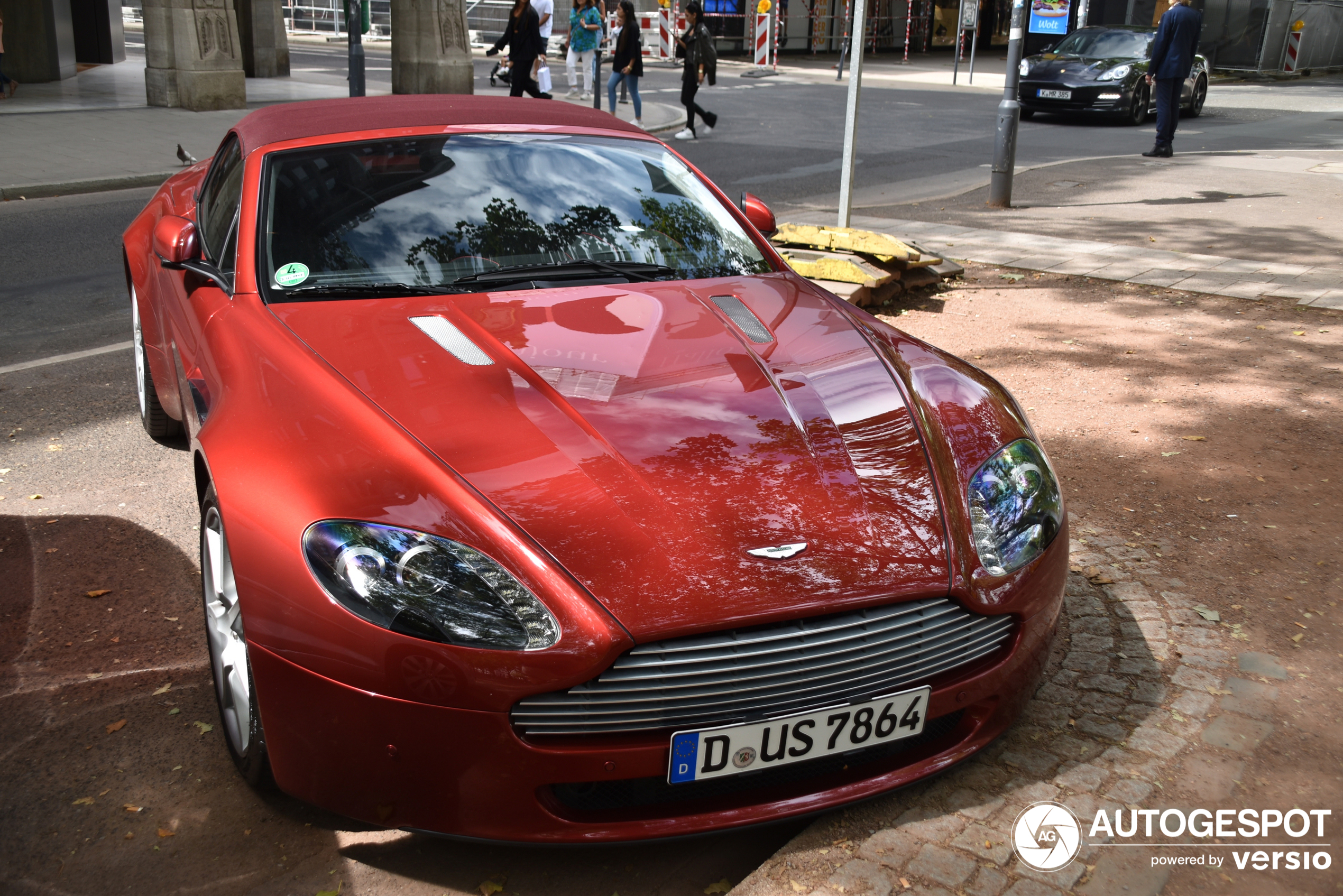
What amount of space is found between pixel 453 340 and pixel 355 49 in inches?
556

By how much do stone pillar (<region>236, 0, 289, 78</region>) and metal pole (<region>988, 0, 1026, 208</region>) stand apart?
646 inches

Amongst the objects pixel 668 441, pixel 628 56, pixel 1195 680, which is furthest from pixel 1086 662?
pixel 628 56

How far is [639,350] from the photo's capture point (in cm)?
292

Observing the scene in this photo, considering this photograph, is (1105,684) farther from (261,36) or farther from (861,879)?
(261,36)

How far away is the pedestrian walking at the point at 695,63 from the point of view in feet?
52.3

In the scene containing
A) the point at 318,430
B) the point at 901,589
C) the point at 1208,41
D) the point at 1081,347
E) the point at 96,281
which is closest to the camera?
the point at 901,589

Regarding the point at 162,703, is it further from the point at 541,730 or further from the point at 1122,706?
the point at 1122,706

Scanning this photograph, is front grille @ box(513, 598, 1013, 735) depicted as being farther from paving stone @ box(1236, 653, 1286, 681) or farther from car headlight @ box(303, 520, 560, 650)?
paving stone @ box(1236, 653, 1286, 681)

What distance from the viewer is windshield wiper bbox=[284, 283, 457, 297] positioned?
315 centimetres

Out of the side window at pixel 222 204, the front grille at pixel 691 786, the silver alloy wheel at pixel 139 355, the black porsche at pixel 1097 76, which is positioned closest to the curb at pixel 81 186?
the silver alloy wheel at pixel 139 355

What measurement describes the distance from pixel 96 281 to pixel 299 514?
6.22 m

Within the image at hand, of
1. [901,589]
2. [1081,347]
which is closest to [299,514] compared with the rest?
[901,589]

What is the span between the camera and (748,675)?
219 cm

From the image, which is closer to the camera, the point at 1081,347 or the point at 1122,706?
the point at 1122,706
